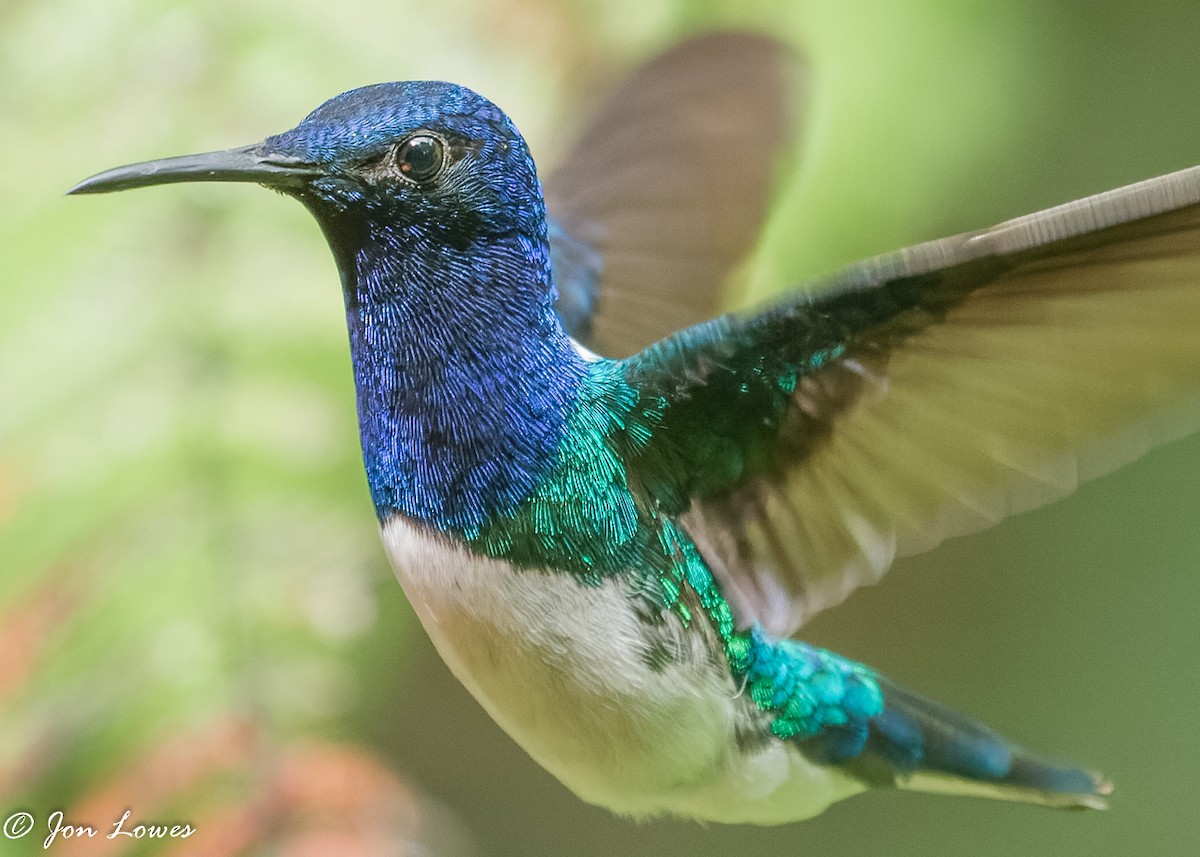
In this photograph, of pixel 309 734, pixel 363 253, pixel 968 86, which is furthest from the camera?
pixel 968 86

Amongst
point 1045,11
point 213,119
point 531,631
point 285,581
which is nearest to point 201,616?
point 285,581

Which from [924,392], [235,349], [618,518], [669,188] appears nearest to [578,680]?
[618,518]

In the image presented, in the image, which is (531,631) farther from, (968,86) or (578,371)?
(968,86)

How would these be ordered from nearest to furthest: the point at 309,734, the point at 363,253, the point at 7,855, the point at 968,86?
the point at 363,253 → the point at 7,855 → the point at 309,734 → the point at 968,86

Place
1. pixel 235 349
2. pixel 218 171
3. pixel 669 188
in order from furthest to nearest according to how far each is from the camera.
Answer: pixel 235 349 < pixel 669 188 < pixel 218 171

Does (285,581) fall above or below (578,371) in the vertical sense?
below

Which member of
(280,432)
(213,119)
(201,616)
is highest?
(213,119)

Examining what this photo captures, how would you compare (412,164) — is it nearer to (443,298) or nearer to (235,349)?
(443,298)

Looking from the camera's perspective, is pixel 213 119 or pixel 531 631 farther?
pixel 213 119
